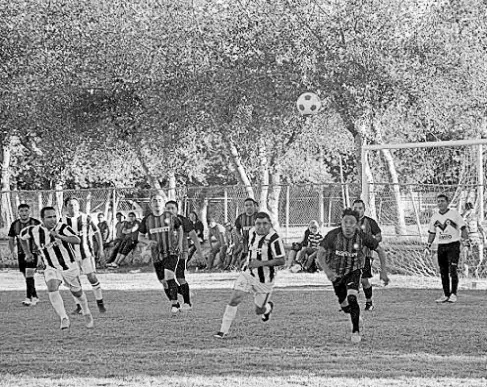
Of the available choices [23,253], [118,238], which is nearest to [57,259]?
[23,253]

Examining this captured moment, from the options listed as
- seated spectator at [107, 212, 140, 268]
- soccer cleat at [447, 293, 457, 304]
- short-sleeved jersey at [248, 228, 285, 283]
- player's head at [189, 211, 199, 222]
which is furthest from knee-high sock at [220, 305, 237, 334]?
seated spectator at [107, 212, 140, 268]

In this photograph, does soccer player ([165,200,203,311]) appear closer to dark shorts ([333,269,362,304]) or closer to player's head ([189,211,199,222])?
dark shorts ([333,269,362,304])

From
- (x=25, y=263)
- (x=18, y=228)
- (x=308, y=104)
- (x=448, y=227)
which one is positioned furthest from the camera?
(x=308, y=104)

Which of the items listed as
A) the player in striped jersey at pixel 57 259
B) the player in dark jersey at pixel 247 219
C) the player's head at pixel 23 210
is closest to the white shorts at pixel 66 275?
the player in striped jersey at pixel 57 259

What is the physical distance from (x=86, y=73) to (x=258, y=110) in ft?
19.6

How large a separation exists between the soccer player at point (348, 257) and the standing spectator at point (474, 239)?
9.77 meters

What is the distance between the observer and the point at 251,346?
37.6 feet

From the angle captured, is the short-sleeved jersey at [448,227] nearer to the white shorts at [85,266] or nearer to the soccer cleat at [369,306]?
the soccer cleat at [369,306]

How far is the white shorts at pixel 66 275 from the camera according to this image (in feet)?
43.9

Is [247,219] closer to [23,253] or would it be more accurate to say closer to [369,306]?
[369,306]

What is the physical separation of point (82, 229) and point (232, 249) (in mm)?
4262

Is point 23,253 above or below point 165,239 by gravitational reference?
below

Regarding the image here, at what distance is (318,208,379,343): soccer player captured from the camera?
1190 cm

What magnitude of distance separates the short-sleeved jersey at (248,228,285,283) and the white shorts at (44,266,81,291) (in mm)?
2442
